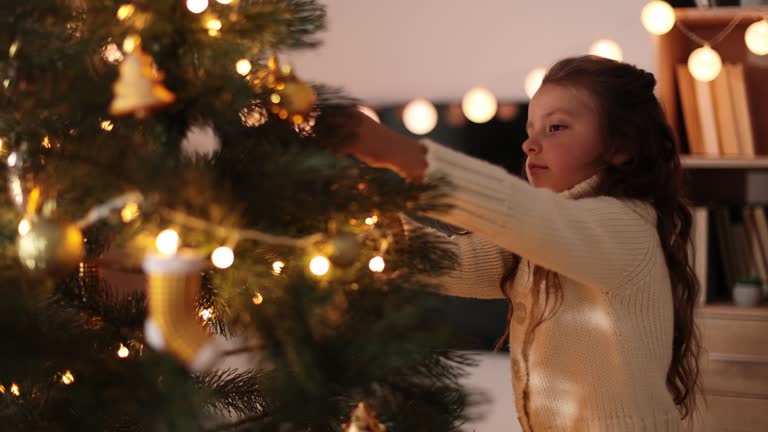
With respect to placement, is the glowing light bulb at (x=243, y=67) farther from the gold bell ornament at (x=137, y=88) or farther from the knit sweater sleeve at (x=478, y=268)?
the knit sweater sleeve at (x=478, y=268)

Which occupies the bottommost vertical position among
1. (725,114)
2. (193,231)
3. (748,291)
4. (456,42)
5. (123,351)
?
(748,291)

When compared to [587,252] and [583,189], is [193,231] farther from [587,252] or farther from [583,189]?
[583,189]

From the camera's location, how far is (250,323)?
0.56 m

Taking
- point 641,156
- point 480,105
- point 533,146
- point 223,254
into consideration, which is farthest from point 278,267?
point 480,105

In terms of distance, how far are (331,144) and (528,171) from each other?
0.67 meters

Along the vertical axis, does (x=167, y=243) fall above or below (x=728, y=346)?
above

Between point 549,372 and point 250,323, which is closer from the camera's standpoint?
point 250,323

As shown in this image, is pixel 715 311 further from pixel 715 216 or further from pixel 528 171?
pixel 528 171

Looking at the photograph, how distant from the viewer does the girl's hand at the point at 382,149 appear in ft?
2.23

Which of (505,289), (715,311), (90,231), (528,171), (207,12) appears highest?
(207,12)

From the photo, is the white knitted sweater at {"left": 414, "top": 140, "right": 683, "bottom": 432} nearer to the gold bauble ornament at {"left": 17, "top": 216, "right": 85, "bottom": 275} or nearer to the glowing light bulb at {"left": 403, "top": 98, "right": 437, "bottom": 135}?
the gold bauble ornament at {"left": 17, "top": 216, "right": 85, "bottom": 275}

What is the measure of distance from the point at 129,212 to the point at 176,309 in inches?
3.3

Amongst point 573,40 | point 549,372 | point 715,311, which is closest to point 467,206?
point 549,372

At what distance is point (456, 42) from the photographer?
2.56m
